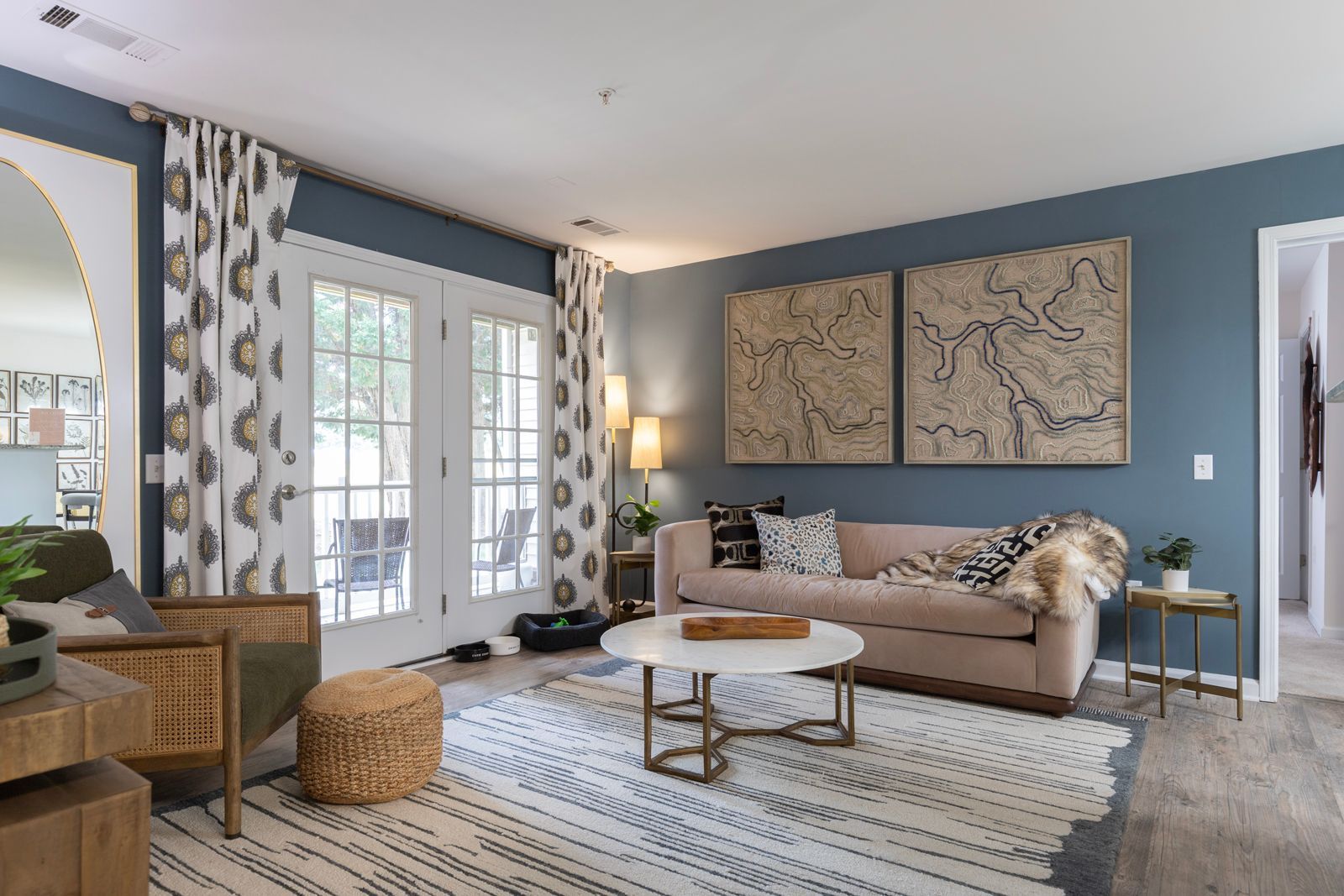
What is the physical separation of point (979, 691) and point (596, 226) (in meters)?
3.22

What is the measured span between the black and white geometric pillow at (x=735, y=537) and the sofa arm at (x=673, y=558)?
4.0 inches

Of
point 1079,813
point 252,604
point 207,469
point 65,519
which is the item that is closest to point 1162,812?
point 1079,813

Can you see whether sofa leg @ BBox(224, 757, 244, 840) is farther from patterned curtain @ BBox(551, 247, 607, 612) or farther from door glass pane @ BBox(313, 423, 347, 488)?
patterned curtain @ BBox(551, 247, 607, 612)

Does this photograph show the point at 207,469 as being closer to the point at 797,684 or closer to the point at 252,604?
the point at 252,604

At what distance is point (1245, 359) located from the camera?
11.9 ft

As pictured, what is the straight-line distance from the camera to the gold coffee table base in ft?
8.44

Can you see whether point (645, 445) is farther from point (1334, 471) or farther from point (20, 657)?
point (20, 657)

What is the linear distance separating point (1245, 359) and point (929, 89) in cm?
209

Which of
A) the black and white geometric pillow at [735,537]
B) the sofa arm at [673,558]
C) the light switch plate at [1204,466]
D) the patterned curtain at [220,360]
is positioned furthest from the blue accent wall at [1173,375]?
the patterned curtain at [220,360]

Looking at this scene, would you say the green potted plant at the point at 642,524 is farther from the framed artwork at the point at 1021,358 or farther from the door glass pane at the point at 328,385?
the door glass pane at the point at 328,385

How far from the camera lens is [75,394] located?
2895 millimetres

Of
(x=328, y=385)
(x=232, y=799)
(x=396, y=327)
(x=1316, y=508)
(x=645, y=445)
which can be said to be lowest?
(x=232, y=799)

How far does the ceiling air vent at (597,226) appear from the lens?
451cm

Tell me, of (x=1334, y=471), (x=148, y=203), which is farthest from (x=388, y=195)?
(x=1334, y=471)
